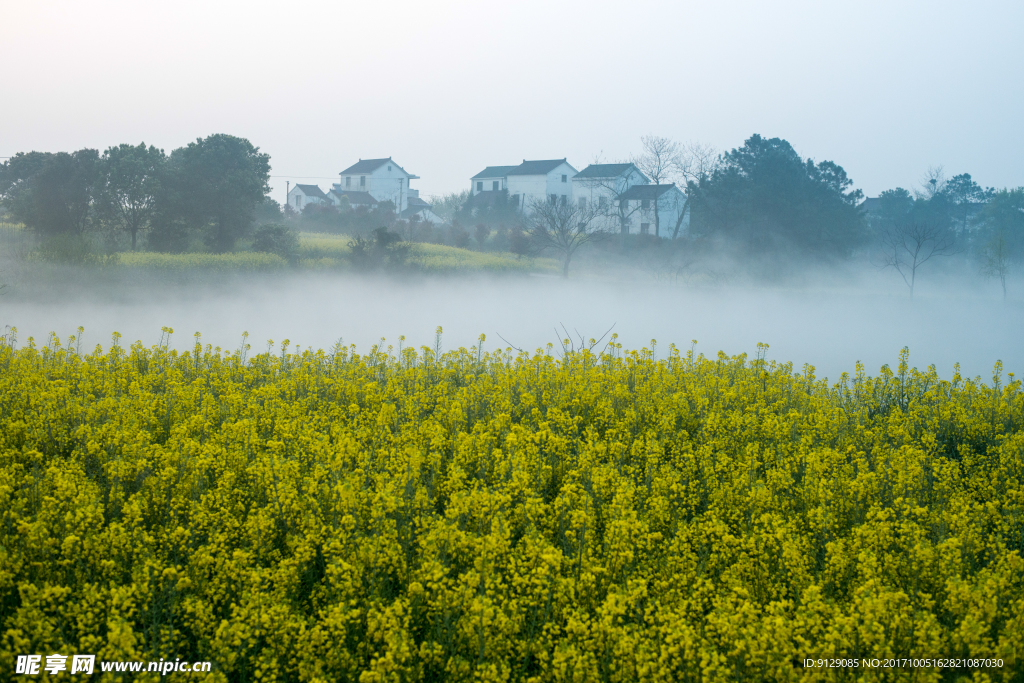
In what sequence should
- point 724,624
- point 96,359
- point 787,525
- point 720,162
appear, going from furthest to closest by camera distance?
point 720,162
point 96,359
point 787,525
point 724,624

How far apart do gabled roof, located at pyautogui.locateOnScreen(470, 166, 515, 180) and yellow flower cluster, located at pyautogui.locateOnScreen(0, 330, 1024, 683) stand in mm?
50621

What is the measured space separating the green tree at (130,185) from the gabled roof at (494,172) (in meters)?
Result: 31.2

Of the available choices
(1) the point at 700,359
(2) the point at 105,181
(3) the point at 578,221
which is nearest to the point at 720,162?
(3) the point at 578,221

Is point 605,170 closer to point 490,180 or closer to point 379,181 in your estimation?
point 490,180

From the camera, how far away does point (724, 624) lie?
259 cm

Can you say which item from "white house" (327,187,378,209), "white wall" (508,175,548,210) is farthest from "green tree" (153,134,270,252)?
"white wall" (508,175,548,210)

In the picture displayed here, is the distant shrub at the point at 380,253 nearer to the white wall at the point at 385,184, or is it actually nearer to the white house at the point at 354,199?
the white house at the point at 354,199

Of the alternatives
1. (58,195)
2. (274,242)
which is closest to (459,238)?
(274,242)

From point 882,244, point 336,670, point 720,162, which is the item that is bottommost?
point 336,670

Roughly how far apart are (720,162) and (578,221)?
9915 millimetres

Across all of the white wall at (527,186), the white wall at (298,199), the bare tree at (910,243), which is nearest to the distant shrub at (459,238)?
the white wall at (527,186)

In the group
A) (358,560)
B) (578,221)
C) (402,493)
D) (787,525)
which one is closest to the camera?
(358,560)

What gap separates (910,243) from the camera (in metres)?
42.9

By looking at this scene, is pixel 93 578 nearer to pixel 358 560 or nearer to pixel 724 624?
pixel 358 560
